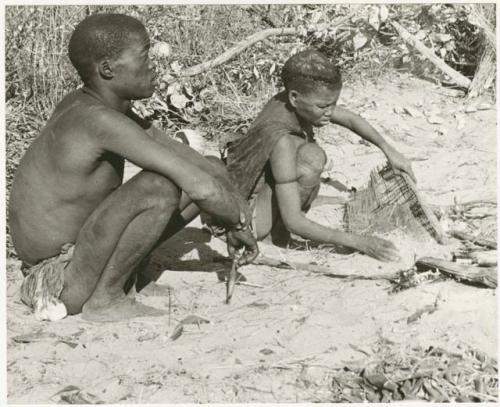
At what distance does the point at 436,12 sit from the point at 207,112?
1704 mm

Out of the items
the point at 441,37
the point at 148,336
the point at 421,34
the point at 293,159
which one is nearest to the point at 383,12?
the point at 421,34

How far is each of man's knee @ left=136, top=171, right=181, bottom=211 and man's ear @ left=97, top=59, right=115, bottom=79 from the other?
397mm

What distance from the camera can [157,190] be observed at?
280cm

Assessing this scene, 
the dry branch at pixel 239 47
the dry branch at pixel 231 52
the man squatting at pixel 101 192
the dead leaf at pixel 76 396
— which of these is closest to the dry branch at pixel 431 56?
the dry branch at pixel 239 47

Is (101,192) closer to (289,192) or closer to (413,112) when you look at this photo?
(289,192)

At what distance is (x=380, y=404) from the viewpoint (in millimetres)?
2361

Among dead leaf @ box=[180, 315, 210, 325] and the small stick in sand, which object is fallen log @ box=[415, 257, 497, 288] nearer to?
the small stick in sand

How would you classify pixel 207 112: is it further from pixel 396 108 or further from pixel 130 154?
pixel 130 154

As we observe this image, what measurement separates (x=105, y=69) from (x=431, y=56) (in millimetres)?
2970

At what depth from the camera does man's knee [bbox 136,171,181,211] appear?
2.79 meters

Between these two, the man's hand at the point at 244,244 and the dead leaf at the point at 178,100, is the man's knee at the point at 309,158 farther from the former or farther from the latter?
the dead leaf at the point at 178,100

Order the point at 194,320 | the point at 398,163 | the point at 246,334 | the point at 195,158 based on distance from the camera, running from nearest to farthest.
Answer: the point at 246,334
the point at 194,320
the point at 195,158
the point at 398,163

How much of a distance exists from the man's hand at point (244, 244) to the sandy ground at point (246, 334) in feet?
0.68

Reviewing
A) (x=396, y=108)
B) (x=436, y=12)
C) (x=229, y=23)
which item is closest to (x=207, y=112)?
(x=229, y=23)
